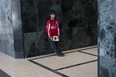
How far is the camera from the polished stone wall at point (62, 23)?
4.71 metres

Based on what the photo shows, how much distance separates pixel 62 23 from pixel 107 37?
2.78m

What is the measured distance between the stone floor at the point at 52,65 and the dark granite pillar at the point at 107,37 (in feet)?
2.96

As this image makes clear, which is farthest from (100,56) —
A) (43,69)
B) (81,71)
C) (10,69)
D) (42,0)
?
(42,0)

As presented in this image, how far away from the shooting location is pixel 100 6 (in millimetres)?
2617

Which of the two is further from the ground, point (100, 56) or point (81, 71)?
point (100, 56)

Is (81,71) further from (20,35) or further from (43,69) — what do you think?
(20,35)

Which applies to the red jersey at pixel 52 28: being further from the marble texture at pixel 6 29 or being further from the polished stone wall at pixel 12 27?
the marble texture at pixel 6 29

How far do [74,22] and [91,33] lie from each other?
0.77m

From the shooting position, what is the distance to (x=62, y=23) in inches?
208

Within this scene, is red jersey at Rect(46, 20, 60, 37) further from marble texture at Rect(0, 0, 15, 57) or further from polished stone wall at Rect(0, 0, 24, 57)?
marble texture at Rect(0, 0, 15, 57)

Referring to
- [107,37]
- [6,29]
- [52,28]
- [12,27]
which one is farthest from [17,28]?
[107,37]

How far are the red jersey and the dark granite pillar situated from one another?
7.24 ft

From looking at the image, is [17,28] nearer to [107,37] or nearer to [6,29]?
[6,29]

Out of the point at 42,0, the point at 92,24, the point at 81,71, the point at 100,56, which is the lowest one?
the point at 81,71
